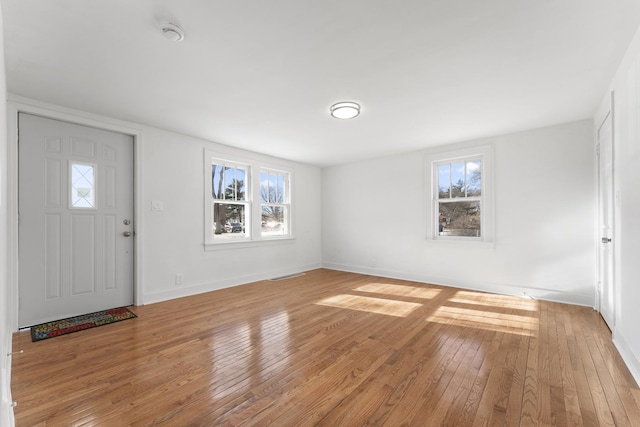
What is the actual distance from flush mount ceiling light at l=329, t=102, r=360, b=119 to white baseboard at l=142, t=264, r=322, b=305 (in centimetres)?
318

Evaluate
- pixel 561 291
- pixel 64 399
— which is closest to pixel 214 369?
pixel 64 399

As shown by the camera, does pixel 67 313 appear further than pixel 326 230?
No

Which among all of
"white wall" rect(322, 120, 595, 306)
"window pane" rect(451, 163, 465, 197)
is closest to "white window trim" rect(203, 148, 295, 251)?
"white wall" rect(322, 120, 595, 306)

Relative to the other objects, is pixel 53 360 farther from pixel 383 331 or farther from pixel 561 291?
pixel 561 291

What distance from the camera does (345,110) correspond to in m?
3.37

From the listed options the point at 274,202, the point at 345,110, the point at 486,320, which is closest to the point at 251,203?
the point at 274,202

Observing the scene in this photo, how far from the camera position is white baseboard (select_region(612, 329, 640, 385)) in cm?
209

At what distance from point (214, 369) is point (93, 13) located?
254 cm

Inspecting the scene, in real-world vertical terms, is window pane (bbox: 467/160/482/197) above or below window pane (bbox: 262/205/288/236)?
above

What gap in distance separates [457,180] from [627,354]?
10.4ft

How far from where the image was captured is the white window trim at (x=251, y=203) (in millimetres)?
4746

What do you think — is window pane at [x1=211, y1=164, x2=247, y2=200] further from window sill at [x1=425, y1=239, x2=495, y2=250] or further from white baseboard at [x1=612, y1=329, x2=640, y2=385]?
white baseboard at [x1=612, y1=329, x2=640, y2=385]

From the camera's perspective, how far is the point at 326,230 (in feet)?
22.5

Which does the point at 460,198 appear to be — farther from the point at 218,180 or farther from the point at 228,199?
the point at 218,180
